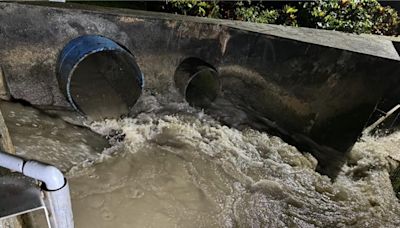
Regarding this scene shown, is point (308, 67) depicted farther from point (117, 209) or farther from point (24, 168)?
point (24, 168)

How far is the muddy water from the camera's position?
3260mm

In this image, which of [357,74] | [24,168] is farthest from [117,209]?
[357,74]

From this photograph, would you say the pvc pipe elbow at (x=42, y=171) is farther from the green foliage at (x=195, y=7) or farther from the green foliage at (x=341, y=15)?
the green foliage at (x=341, y=15)

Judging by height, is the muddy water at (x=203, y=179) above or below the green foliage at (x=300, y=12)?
below

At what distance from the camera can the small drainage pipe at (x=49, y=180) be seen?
4.28 feet

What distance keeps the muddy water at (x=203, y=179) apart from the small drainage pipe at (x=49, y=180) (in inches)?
64.6

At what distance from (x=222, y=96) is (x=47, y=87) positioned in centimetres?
269

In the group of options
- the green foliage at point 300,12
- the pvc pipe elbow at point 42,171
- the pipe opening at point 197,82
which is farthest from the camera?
the green foliage at point 300,12

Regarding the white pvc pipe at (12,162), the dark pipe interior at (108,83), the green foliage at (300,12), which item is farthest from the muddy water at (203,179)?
the green foliage at (300,12)

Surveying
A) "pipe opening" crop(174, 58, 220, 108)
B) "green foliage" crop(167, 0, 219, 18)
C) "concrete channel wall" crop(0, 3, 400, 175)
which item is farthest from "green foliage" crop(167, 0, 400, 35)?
"pipe opening" crop(174, 58, 220, 108)

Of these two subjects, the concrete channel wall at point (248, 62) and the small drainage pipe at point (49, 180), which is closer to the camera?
the small drainage pipe at point (49, 180)

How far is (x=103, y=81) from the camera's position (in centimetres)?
446

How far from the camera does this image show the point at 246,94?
4.91 m

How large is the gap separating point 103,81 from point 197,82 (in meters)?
1.52
